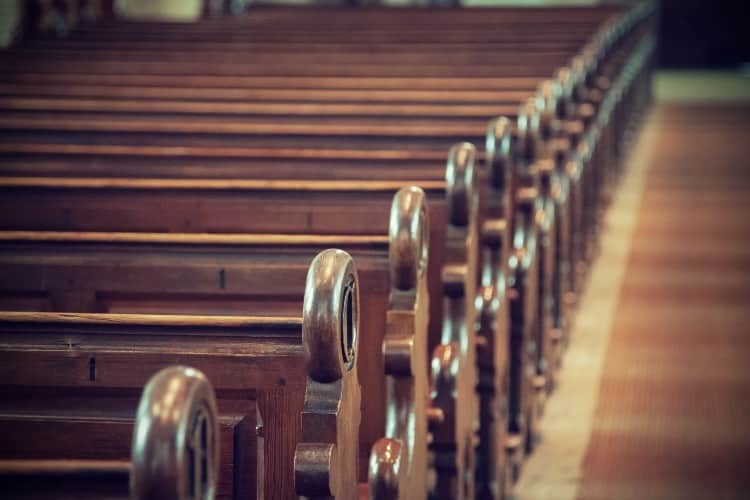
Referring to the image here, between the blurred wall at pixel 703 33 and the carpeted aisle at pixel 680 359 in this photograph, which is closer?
the carpeted aisle at pixel 680 359

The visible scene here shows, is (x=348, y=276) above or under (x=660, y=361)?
above

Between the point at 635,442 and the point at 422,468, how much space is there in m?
1.38

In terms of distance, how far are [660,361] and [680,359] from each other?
7 centimetres

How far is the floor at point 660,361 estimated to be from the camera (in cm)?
291

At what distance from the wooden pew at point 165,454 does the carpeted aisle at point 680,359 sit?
194 cm

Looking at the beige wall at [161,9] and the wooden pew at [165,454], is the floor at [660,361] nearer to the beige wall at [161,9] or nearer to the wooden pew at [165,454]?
the wooden pew at [165,454]

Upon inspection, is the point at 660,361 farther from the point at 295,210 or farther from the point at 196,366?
the point at 196,366

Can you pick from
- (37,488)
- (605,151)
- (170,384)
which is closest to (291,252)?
(37,488)

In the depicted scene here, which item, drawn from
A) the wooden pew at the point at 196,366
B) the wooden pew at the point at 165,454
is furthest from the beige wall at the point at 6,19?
the wooden pew at the point at 165,454

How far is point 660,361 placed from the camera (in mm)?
3756

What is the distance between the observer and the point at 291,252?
194 cm

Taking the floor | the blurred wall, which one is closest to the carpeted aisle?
the floor

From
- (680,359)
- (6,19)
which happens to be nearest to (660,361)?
(680,359)

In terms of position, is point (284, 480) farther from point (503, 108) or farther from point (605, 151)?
point (605, 151)
